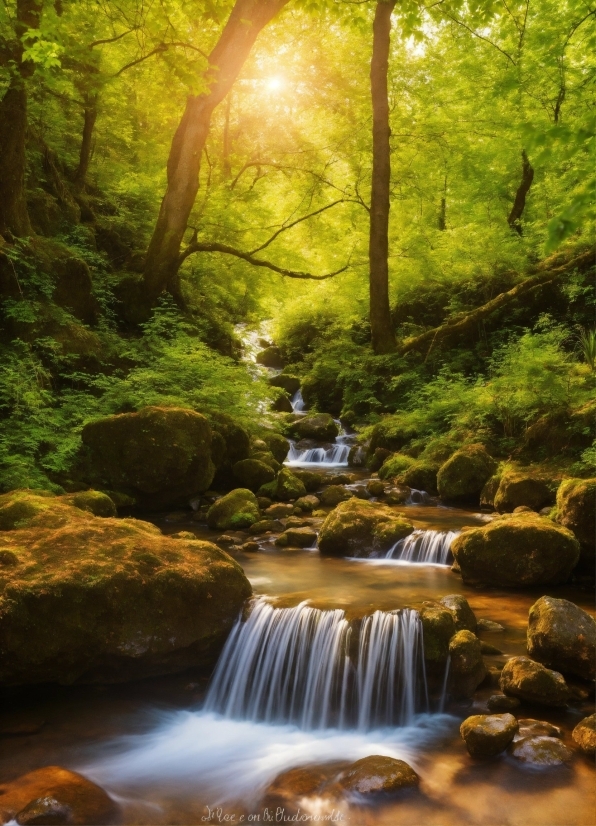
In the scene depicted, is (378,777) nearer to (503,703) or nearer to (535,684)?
(503,703)

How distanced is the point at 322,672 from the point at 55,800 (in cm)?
233

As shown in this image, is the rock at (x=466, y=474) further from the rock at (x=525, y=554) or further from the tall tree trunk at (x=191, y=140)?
the tall tree trunk at (x=191, y=140)

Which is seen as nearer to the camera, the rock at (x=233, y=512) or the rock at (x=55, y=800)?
the rock at (x=55, y=800)

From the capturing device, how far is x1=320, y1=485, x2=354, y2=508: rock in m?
10.5

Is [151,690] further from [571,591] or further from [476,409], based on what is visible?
[476,409]

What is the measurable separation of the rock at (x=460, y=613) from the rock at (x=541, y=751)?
130cm

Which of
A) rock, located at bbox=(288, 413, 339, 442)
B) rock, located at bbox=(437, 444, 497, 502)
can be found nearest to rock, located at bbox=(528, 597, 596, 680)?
rock, located at bbox=(437, 444, 497, 502)

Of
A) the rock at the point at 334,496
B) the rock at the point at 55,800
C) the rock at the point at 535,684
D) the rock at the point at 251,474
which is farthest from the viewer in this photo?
the rock at the point at 251,474

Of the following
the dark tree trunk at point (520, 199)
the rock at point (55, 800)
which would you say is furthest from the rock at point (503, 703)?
the dark tree trunk at point (520, 199)

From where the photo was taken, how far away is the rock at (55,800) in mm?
3355

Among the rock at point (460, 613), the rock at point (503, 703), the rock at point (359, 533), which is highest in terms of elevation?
the rock at point (359, 533)

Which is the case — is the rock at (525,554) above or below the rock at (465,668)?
above

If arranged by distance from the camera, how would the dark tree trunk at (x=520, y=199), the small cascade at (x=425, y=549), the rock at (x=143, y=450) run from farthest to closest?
the dark tree trunk at (x=520, y=199) → the rock at (x=143, y=450) → the small cascade at (x=425, y=549)

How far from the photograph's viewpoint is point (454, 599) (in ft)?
17.8
